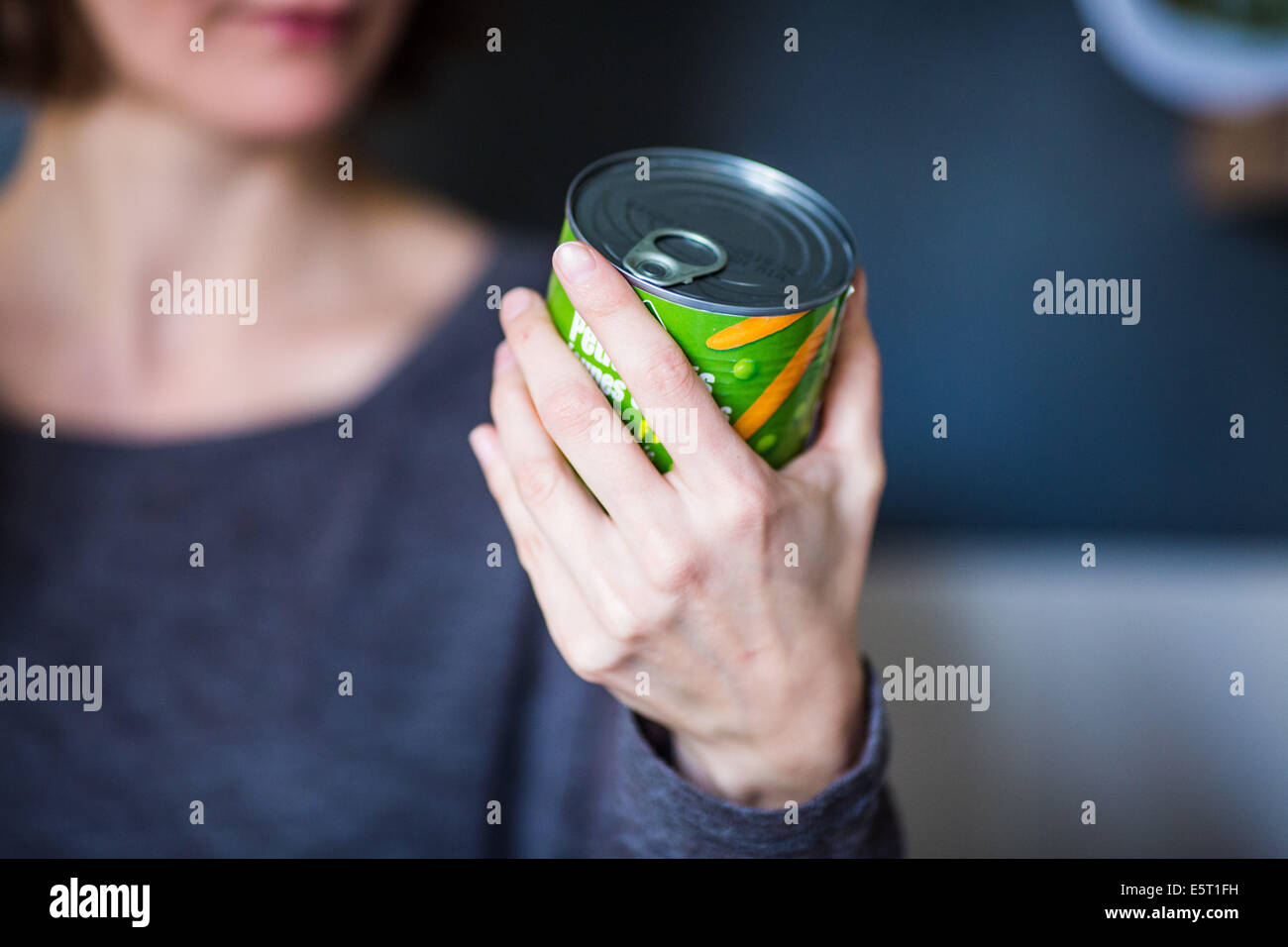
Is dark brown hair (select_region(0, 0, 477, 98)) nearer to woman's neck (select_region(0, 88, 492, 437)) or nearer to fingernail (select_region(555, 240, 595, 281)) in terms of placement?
woman's neck (select_region(0, 88, 492, 437))

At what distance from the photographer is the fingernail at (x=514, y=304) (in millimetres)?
573

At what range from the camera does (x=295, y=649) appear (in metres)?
0.98

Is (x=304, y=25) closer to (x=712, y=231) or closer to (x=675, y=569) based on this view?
(x=712, y=231)

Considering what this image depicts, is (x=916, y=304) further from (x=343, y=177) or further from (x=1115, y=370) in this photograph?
(x=343, y=177)

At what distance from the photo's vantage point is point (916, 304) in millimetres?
1715

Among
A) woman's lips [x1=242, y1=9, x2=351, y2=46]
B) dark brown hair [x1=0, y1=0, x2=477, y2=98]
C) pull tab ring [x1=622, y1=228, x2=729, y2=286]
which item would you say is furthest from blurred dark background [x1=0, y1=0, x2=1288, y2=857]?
pull tab ring [x1=622, y1=228, x2=729, y2=286]

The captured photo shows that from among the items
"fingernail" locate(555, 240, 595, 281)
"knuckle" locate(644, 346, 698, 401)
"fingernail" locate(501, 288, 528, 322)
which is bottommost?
"knuckle" locate(644, 346, 698, 401)

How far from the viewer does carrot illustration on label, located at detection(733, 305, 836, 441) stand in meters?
0.51

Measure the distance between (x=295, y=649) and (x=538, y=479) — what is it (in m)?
0.53

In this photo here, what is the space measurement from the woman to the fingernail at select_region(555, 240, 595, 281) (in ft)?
1.16

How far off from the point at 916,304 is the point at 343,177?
102 cm

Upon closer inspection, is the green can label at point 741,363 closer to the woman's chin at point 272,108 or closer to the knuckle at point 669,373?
the knuckle at point 669,373

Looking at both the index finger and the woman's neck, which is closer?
the index finger

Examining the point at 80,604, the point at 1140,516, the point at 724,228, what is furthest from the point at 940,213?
the point at 80,604
